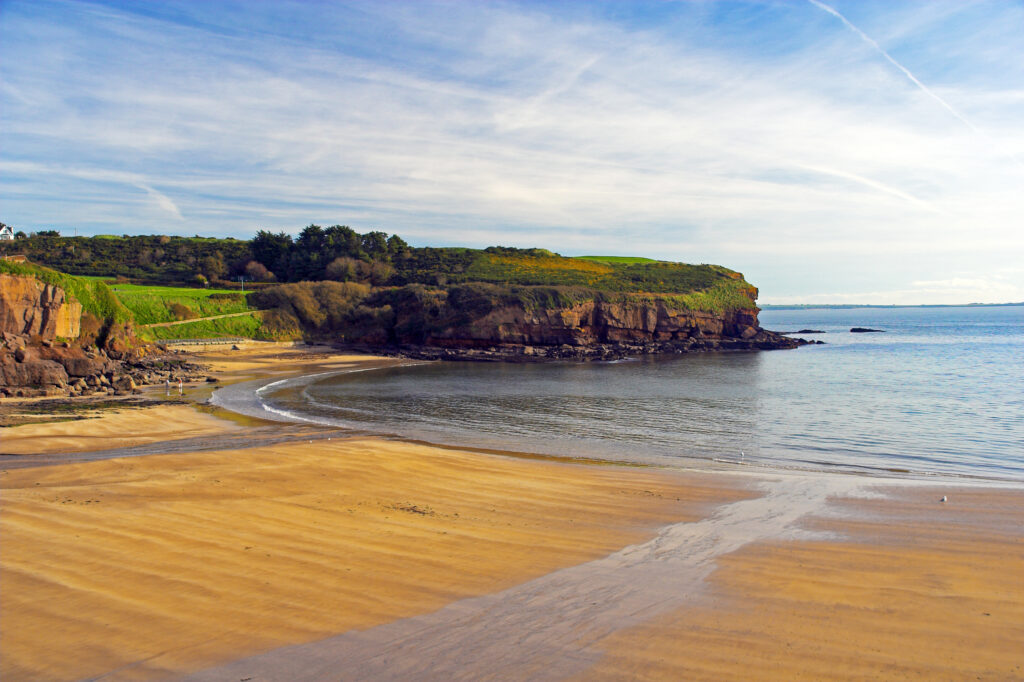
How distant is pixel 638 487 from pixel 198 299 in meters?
53.1

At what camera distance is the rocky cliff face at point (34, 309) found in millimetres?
24281

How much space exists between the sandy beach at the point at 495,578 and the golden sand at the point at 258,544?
34 mm

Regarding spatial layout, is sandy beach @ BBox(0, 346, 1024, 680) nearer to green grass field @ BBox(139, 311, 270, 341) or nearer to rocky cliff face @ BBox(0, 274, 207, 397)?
rocky cliff face @ BBox(0, 274, 207, 397)

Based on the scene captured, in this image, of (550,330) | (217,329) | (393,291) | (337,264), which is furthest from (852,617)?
(337,264)

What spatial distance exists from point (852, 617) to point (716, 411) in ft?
60.2

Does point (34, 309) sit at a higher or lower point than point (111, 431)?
higher

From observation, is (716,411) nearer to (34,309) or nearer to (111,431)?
(111,431)

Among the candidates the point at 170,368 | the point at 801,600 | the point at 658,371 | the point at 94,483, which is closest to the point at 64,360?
the point at 170,368

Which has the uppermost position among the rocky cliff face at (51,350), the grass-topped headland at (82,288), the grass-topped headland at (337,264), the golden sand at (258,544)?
the grass-topped headland at (337,264)

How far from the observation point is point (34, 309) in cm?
2522

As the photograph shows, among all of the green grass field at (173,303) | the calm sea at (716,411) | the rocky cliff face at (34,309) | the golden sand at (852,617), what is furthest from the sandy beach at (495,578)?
the green grass field at (173,303)

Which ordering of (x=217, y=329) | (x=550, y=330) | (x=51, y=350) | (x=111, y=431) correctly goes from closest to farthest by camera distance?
1. (x=111, y=431)
2. (x=51, y=350)
3. (x=217, y=329)
4. (x=550, y=330)

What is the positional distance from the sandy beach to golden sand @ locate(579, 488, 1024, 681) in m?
0.03

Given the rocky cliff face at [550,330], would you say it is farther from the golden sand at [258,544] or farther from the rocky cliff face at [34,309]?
the golden sand at [258,544]
